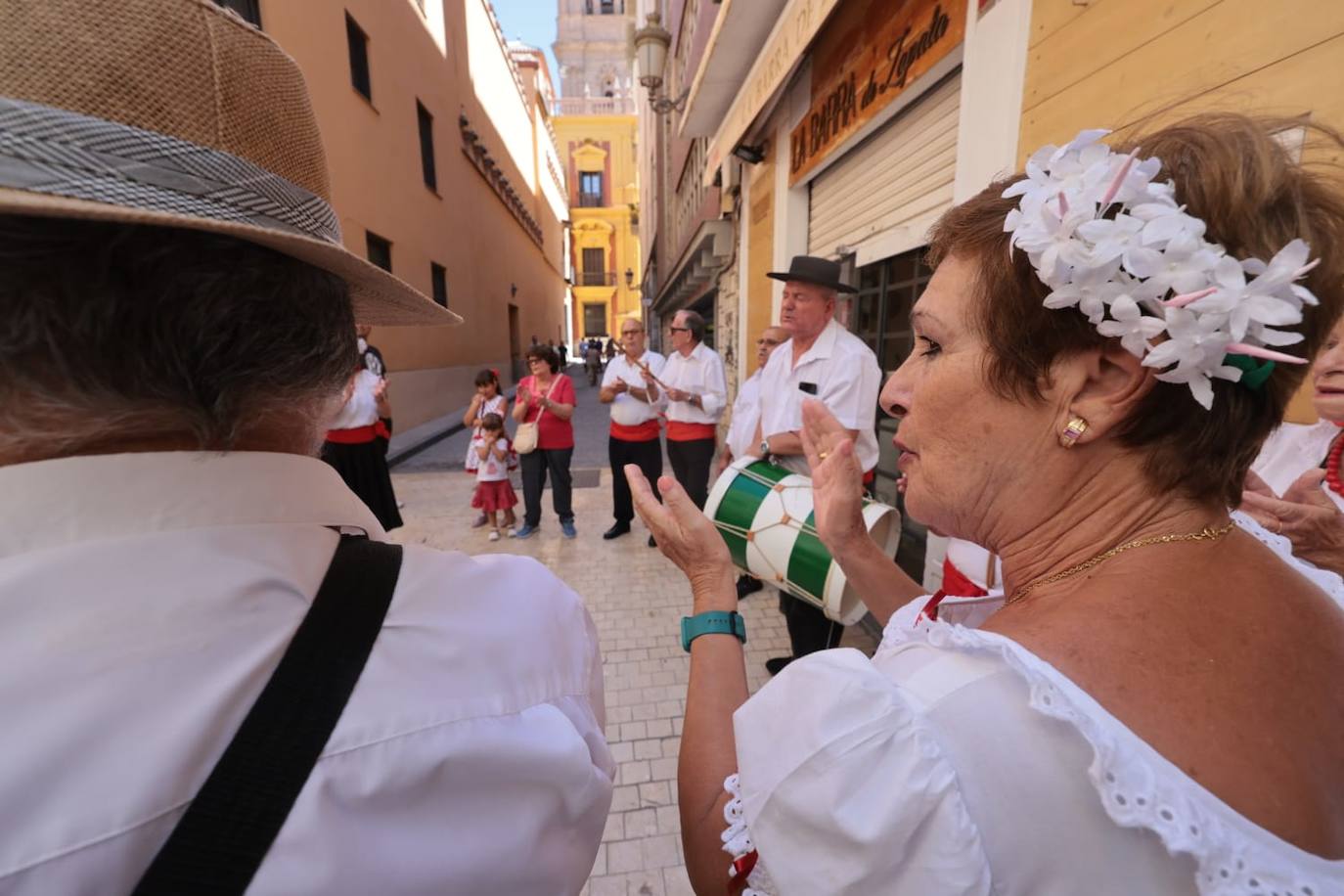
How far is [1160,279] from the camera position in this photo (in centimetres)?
74

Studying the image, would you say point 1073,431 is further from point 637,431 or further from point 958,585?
point 637,431

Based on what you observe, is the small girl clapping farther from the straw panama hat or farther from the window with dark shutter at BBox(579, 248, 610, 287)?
the window with dark shutter at BBox(579, 248, 610, 287)

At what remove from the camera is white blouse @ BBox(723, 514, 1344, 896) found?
1.94 feet

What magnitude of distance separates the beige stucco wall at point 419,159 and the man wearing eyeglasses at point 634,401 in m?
5.42

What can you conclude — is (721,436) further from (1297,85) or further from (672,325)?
(1297,85)

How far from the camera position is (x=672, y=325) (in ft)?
15.3

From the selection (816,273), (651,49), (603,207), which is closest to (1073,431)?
(816,273)

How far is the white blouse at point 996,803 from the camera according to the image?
0.59 meters

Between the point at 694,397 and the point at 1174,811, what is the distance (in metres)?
4.08

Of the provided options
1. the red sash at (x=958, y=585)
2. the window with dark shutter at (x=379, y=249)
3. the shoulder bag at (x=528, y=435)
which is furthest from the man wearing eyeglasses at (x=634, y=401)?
the window with dark shutter at (x=379, y=249)

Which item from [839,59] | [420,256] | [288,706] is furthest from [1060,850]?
[420,256]

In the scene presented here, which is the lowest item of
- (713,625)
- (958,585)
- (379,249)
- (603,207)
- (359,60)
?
(958,585)

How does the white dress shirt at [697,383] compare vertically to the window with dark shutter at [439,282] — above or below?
below

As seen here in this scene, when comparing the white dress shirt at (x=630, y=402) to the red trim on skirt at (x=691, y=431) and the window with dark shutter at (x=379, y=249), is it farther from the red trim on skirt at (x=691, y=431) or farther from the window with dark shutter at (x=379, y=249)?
the window with dark shutter at (x=379, y=249)
